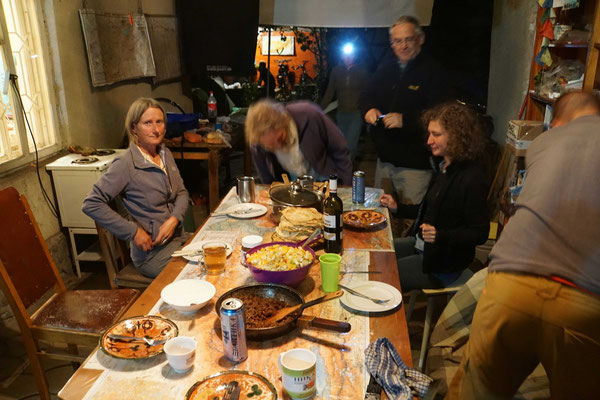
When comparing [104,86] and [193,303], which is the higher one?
[104,86]

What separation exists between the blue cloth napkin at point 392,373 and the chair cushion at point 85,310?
1327mm

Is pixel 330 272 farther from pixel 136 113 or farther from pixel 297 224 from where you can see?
pixel 136 113

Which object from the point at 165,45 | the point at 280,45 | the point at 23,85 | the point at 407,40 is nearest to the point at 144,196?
the point at 23,85

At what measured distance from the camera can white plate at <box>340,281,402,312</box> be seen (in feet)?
5.47

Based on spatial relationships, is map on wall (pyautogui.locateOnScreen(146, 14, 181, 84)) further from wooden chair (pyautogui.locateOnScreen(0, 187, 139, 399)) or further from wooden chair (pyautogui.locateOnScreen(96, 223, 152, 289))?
wooden chair (pyautogui.locateOnScreen(0, 187, 139, 399))

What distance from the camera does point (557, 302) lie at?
150 centimetres

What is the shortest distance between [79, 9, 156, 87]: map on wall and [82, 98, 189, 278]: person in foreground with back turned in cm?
174

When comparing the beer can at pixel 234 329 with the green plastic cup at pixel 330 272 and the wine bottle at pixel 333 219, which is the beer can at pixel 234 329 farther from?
the wine bottle at pixel 333 219

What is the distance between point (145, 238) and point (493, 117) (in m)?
4.20

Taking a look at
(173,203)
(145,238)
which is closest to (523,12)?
(173,203)

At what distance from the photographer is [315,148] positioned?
317 cm

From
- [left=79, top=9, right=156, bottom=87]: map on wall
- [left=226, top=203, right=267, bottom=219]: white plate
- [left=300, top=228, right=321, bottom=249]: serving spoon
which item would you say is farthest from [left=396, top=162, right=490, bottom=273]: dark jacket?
[left=79, top=9, right=156, bottom=87]: map on wall

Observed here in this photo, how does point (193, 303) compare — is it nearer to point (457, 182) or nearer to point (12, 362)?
point (457, 182)

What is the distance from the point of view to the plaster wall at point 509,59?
4.16 meters
